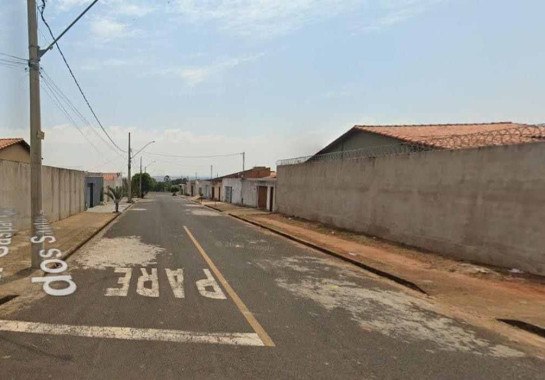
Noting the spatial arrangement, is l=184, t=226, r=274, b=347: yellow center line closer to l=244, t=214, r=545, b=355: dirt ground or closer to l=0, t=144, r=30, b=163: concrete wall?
l=244, t=214, r=545, b=355: dirt ground

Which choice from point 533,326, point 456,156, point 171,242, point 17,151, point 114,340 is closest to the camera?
point 114,340

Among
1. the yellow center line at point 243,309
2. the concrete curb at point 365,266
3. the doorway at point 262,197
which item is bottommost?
the concrete curb at point 365,266

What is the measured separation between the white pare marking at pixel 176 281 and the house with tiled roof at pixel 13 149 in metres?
16.2

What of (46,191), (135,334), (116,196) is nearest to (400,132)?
(135,334)

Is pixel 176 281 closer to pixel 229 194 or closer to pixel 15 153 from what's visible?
pixel 15 153

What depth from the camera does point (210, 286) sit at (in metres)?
8.25

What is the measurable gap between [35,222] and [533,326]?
982 centimetres

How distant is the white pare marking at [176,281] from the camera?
7642 mm

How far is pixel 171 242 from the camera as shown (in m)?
15.0

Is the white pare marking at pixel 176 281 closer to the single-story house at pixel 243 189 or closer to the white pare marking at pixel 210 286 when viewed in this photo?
the white pare marking at pixel 210 286

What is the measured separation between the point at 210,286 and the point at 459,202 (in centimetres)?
791

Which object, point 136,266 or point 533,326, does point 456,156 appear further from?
point 136,266

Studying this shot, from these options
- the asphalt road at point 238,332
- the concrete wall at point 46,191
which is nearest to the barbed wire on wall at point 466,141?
the asphalt road at point 238,332

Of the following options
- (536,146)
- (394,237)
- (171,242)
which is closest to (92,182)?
(171,242)
